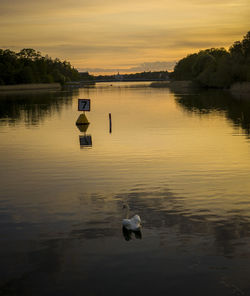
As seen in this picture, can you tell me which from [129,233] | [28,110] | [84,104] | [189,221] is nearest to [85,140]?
[84,104]

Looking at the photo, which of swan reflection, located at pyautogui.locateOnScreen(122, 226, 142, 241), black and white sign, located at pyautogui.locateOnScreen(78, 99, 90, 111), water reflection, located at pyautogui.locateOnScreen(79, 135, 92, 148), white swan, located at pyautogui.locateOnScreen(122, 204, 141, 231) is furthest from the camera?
black and white sign, located at pyautogui.locateOnScreen(78, 99, 90, 111)

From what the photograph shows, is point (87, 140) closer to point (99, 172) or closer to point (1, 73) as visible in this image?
point (99, 172)

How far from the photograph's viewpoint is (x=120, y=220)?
12367 mm

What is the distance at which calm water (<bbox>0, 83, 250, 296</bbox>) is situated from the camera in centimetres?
896

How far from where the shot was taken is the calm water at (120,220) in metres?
8.96

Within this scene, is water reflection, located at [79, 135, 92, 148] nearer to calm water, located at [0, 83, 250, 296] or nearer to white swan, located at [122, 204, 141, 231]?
calm water, located at [0, 83, 250, 296]

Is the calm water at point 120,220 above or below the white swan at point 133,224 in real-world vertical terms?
below

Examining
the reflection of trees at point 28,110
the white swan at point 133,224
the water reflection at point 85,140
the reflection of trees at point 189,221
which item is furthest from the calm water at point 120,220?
the reflection of trees at point 28,110

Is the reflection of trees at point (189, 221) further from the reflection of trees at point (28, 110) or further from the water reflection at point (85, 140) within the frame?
the reflection of trees at point (28, 110)

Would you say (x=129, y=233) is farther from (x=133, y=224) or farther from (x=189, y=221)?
(x=189, y=221)

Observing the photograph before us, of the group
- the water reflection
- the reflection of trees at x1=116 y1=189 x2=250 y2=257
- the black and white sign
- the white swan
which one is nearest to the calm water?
the reflection of trees at x1=116 y1=189 x2=250 y2=257

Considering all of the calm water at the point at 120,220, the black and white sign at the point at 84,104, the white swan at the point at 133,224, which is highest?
the black and white sign at the point at 84,104

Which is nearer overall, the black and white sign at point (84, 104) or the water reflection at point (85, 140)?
the water reflection at point (85, 140)

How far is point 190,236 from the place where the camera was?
11.1 m
